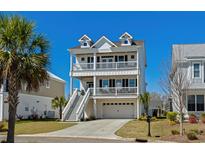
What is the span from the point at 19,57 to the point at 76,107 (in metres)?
21.7

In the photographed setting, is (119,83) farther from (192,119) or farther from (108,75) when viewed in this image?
(192,119)

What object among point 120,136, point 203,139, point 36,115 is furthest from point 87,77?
point 203,139

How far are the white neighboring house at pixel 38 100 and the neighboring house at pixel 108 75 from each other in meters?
4.20

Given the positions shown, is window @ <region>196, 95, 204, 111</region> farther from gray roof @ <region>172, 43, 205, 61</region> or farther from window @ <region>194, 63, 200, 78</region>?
gray roof @ <region>172, 43, 205, 61</region>

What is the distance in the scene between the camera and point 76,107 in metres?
35.7

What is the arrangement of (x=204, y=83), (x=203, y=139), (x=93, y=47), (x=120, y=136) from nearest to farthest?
1. (x=203, y=139)
2. (x=120, y=136)
3. (x=204, y=83)
4. (x=93, y=47)

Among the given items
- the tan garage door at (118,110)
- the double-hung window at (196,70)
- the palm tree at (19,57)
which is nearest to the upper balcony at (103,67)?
the tan garage door at (118,110)

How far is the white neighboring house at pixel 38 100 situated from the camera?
3525 cm

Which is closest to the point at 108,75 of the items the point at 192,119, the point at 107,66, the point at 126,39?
the point at 107,66

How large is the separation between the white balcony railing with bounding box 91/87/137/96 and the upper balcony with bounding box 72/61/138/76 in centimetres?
201

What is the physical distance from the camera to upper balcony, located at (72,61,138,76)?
124ft

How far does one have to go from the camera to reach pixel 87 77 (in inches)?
1586

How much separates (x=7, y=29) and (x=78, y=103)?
75.3 feet
